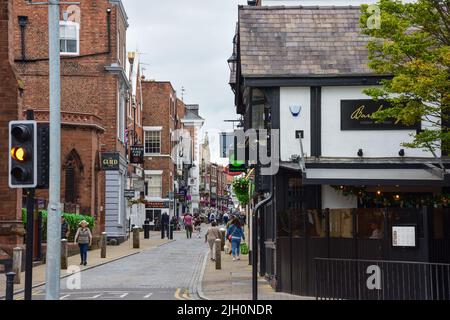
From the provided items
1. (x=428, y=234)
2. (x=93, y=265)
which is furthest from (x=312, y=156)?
(x=93, y=265)

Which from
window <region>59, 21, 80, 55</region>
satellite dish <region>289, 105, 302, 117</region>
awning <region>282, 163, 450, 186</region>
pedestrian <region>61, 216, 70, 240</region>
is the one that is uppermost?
window <region>59, 21, 80, 55</region>

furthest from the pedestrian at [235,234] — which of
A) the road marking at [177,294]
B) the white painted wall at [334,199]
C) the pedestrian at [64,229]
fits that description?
the road marking at [177,294]

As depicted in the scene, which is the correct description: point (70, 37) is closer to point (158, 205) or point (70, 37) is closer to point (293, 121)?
point (293, 121)

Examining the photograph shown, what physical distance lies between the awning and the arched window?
854 inches

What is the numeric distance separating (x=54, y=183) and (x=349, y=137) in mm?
9356

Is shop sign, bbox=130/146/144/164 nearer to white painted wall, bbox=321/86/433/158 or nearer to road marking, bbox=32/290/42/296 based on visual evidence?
road marking, bbox=32/290/42/296

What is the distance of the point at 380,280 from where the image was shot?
15.2m

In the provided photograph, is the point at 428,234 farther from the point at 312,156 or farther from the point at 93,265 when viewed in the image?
the point at 93,265

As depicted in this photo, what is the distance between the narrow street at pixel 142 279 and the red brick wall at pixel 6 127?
2.64m

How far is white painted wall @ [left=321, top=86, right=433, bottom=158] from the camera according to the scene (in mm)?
19938

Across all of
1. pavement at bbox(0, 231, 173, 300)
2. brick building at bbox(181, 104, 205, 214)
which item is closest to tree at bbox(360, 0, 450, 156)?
pavement at bbox(0, 231, 173, 300)

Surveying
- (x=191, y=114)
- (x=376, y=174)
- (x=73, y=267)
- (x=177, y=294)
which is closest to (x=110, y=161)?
(x=73, y=267)

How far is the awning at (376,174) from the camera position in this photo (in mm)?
18594
